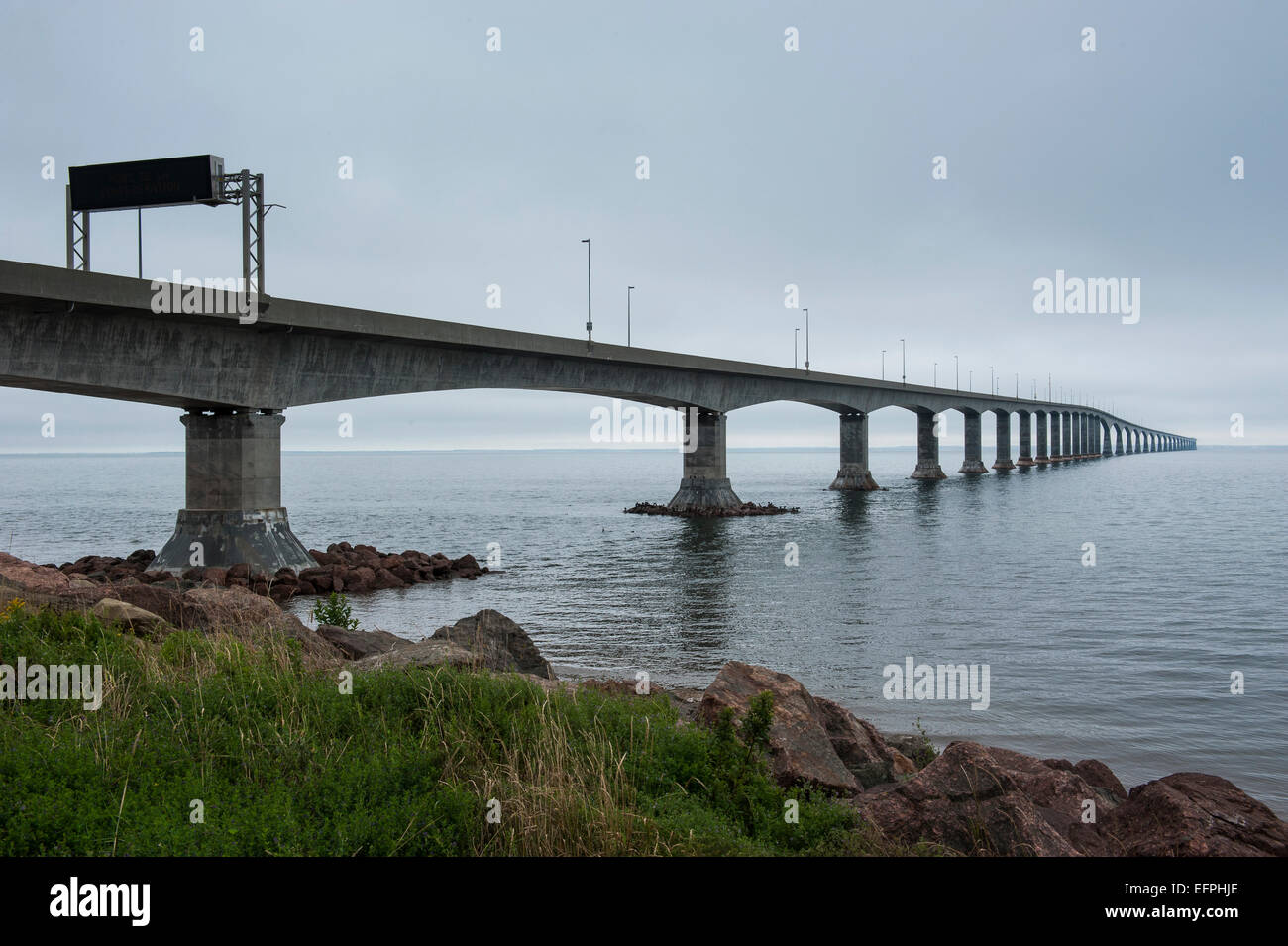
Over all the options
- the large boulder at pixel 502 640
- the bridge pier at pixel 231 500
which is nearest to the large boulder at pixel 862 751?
the large boulder at pixel 502 640

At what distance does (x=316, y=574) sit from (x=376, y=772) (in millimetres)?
21805

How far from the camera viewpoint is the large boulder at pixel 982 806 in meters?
6.74

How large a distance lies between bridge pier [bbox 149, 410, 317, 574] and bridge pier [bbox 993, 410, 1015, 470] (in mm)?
131141

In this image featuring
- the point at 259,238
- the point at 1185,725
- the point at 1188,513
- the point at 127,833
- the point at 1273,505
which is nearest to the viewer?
the point at 127,833

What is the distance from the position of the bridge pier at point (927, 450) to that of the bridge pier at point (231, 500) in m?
90.2

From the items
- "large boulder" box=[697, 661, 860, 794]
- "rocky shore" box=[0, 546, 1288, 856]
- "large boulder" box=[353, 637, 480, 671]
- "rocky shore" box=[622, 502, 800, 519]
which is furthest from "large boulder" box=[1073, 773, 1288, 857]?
"rocky shore" box=[622, 502, 800, 519]

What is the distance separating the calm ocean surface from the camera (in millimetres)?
13305

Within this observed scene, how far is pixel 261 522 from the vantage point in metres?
26.6

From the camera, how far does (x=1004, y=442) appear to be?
145750 millimetres

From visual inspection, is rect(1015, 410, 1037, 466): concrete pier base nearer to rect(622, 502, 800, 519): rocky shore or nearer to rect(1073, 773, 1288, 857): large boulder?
rect(622, 502, 800, 519): rocky shore
